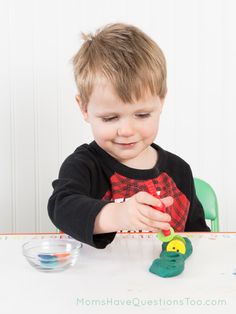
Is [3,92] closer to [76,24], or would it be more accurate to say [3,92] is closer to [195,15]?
[76,24]

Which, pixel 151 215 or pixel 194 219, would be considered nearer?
pixel 151 215

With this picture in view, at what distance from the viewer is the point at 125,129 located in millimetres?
1045

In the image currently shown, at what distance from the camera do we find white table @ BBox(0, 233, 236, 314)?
0.69 metres

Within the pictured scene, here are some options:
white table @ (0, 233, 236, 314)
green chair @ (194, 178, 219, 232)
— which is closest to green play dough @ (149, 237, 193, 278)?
white table @ (0, 233, 236, 314)

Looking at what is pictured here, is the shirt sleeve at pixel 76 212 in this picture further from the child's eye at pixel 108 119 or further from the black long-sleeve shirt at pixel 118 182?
the child's eye at pixel 108 119

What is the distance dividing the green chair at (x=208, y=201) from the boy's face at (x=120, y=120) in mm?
351

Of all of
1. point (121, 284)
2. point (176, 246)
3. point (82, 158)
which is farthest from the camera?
point (82, 158)

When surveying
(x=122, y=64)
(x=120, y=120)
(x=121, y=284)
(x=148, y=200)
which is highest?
(x=122, y=64)

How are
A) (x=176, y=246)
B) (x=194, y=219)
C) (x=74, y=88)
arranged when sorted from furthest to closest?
(x=74, y=88) < (x=194, y=219) < (x=176, y=246)

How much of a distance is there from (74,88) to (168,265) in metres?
1.17

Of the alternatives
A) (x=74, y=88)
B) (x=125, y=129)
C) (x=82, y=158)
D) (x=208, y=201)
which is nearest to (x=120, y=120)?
(x=125, y=129)

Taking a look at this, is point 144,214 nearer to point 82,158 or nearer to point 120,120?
point 120,120

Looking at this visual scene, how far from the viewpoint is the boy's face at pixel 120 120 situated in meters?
1.03

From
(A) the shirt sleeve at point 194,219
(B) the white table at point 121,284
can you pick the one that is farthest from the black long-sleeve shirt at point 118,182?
(B) the white table at point 121,284
